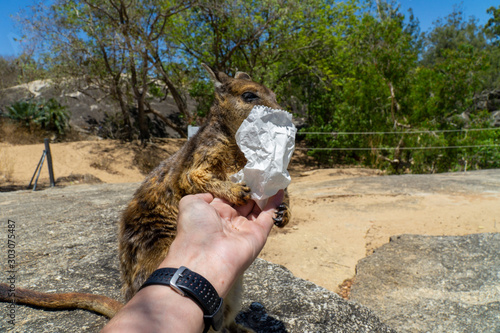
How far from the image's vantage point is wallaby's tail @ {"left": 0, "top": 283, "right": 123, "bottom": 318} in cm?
234

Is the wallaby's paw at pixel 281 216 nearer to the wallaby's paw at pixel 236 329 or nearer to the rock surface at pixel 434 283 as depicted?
the wallaby's paw at pixel 236 329

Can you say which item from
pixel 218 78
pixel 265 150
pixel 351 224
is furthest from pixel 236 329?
pixel 351 224

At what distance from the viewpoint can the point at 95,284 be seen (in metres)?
2.85

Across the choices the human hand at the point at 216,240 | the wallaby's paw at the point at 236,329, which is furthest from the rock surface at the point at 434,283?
→ the human hand at the point at 216,240

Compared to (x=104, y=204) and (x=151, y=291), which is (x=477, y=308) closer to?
(x=151, y=291)

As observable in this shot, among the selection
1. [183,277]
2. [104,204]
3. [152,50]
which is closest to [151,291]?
[183,277]

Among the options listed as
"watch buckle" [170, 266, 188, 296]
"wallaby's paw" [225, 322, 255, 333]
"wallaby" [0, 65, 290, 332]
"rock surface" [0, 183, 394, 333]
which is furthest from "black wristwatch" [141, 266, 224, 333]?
"rock surface" [0, 183, 394, 333]

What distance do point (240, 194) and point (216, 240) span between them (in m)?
0.50

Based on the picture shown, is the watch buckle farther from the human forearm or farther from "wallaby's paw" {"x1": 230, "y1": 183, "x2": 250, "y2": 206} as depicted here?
"wallaby's paw" {"x1": 230, "y1": 183, "x2": 250, "y2": 206}

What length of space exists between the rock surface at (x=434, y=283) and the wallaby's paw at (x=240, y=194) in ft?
7.41

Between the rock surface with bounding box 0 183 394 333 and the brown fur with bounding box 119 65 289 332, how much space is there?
510 millimetres

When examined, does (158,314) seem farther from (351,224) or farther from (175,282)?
(351,224)

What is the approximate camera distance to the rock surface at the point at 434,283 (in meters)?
3.19

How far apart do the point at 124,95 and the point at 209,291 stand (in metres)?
16.7
